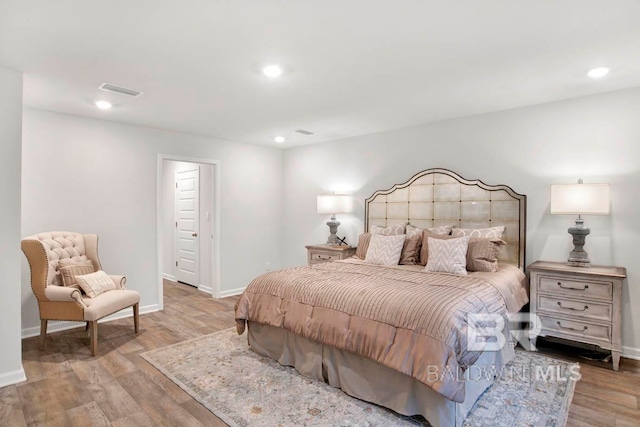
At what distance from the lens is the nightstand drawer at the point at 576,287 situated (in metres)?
2.97

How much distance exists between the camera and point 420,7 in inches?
76.6

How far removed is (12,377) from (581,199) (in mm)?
4872

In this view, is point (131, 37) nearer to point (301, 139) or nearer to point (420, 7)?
point (420, 7)

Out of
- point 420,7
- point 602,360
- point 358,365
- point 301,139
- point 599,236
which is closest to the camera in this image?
point 420,7

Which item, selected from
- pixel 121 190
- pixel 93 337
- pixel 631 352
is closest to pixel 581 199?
pixel 631 352

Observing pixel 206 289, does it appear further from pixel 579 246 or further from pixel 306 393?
pixel 579 246

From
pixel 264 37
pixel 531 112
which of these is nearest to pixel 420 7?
pixel 264 37

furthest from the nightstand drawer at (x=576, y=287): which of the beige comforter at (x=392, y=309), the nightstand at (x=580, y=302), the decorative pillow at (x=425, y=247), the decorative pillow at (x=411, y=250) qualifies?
the decorative pillow at (x=411, y=250)

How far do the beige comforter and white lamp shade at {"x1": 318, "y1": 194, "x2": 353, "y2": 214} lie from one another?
1796mm

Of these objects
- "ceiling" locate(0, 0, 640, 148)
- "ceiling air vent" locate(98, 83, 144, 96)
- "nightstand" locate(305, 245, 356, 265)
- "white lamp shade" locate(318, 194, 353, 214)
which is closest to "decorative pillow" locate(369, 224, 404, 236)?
"nightstand" locate(305, 245, 356, 265)

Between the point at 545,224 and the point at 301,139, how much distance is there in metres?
3.45

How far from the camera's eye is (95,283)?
11.7 ft

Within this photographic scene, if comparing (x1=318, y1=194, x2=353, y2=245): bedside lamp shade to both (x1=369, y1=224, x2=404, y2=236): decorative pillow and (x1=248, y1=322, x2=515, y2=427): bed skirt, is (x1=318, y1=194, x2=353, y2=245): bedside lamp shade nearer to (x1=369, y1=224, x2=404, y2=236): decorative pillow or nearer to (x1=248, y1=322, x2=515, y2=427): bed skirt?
(x1=369, y1=224, x2=404, y2=236): decorative pillow

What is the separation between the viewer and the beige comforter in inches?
81.5
